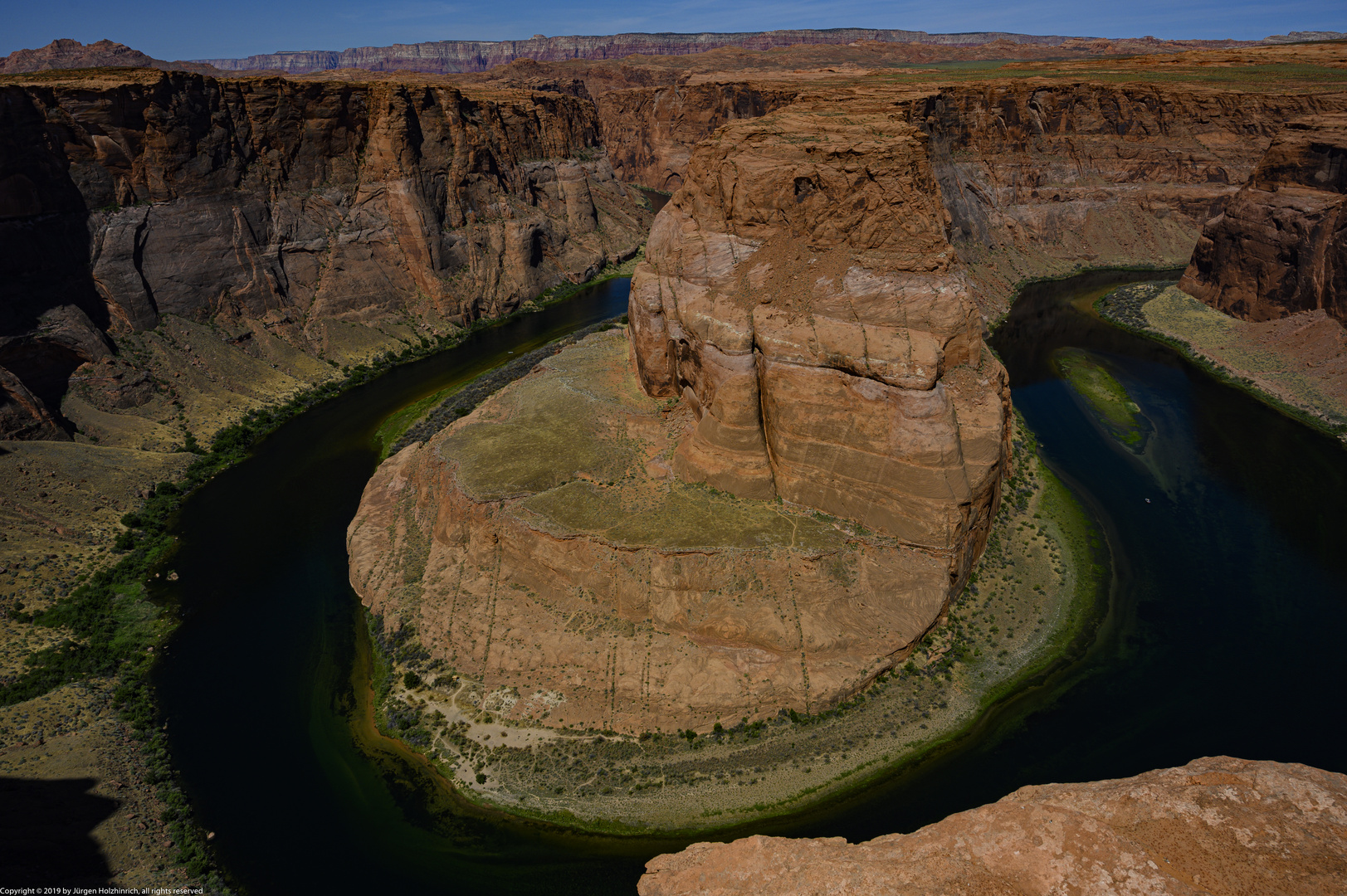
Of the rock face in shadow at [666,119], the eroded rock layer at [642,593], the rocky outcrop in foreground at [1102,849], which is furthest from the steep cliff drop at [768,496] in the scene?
the rock face in shadow at [666,119]

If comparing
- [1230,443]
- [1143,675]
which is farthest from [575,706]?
[1230,443]

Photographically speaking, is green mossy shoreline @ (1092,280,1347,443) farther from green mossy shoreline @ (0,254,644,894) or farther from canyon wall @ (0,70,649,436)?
green mossy shoreline @ (0,254,644,894)

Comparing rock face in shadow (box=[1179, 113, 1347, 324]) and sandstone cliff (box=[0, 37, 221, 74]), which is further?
sandstone cliff (box=[0, 37, 221, 74])

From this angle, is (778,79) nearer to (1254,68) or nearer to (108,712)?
(1254,68)

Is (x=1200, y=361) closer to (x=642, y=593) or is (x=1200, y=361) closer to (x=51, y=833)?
(x=642, y=593)

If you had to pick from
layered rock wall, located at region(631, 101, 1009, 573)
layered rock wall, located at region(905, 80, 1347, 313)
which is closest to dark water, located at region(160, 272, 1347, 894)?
layered rock wall, located at region(631, 101, 1009, 573)

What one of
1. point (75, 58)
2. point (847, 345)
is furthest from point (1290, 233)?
point (75, 58)
